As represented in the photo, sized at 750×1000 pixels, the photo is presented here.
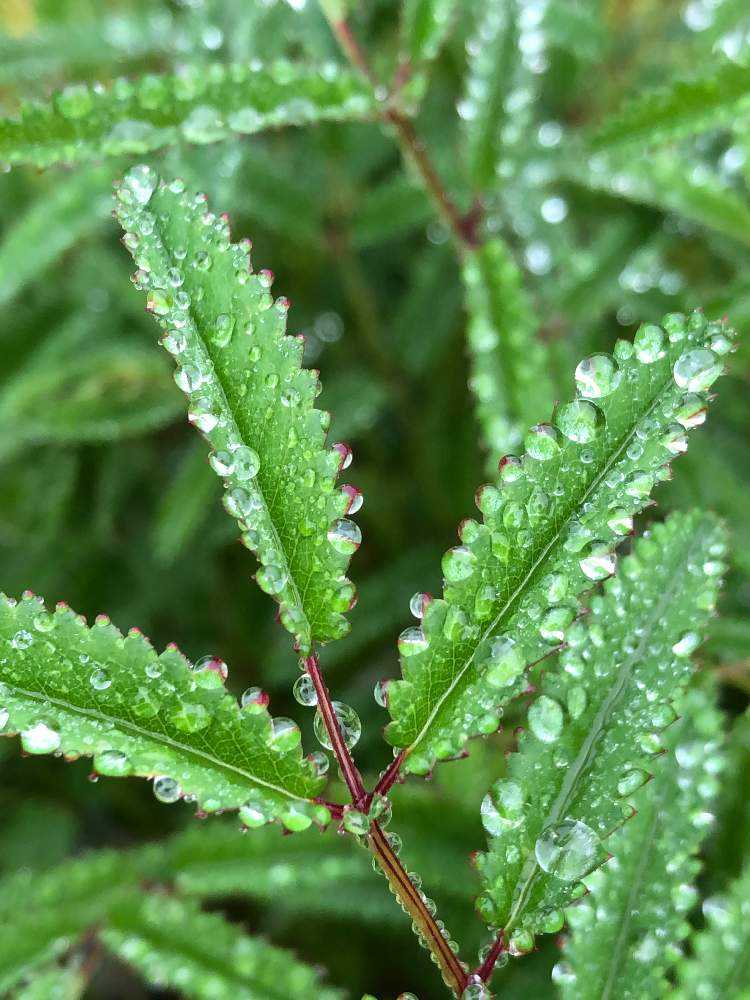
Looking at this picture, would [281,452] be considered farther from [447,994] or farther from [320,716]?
[447,994]

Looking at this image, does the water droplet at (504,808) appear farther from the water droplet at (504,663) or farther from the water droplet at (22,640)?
the water droplet at (22,640)

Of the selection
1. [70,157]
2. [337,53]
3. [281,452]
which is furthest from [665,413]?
[337,53]

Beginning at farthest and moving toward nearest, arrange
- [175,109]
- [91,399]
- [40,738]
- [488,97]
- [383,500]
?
[383,500] < [91,399] < [488,97] < [175,109] < [40,738]

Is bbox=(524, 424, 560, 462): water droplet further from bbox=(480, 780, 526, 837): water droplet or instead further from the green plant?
bbox=(480, 780, 526, 837): water droplet

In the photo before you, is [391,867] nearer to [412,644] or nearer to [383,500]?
[412,644]

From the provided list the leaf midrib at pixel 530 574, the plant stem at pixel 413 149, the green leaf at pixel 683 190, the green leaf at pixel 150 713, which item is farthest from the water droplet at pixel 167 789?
the green leaf at pixel 683 190

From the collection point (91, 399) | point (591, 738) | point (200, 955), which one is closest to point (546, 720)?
point (591, 738)

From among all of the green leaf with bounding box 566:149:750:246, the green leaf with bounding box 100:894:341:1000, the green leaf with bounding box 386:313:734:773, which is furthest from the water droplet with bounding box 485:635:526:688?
the green leaf with bounding box 566:149:750:246
